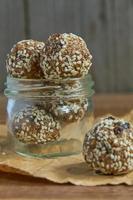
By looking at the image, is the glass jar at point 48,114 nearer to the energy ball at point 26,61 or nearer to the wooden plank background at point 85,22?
the energy ball at point 26,61

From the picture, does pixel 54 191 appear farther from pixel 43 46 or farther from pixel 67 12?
pixel 67 12

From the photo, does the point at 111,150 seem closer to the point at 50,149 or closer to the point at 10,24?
the point at 50,149

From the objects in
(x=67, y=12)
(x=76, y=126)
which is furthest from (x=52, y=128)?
(x=67, y=12)

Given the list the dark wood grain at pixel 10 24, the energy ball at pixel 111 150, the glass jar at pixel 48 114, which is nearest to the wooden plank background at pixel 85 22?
the dark wood grain at pixel 10 24

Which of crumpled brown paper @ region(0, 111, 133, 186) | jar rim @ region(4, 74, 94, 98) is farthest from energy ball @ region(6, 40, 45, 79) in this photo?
crumpled brown paper @ region(0, 111, 133, 186)

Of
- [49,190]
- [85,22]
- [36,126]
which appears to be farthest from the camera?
[85,22]

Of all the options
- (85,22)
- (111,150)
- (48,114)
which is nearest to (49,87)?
(48,114)

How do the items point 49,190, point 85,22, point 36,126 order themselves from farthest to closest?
1. point 85,22
2. point 36,126
3. point 49,190
